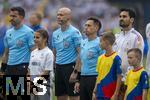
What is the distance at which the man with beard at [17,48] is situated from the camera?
10961 mm

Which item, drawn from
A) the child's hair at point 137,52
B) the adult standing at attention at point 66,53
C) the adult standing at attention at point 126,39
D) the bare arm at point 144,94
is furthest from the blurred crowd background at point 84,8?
the bare arm at point 144,94

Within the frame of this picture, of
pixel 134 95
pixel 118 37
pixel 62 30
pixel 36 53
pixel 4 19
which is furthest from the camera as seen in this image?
pixel 4 19

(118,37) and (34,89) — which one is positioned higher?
(118,37)

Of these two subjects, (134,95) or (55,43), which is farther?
(55,43)

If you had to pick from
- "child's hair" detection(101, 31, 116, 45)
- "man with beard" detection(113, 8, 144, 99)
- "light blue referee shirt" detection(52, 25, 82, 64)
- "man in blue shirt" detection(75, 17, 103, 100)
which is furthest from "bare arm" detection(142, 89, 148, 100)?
"light blue referee shirt" detection(52, 25, 82, 64)

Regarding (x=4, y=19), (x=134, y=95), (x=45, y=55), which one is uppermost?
(x=4, y=19)

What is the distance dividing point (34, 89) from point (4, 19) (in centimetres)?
1321

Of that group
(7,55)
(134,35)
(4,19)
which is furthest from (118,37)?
(4,19)

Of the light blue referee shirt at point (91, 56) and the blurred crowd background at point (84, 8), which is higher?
the blurred crowd background at point (84, 8)

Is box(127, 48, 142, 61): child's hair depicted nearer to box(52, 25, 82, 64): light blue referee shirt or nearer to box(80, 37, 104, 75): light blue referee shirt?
box(80, 37, 104, 75): light blue referee shirt

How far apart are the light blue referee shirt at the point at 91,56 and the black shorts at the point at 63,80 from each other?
2.78 feet

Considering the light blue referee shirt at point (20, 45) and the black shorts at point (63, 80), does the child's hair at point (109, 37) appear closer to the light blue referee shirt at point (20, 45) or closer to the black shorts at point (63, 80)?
the black shorts at point (63, 80)

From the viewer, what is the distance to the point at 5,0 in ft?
78.6

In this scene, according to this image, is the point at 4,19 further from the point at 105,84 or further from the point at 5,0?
the point at 105,84
